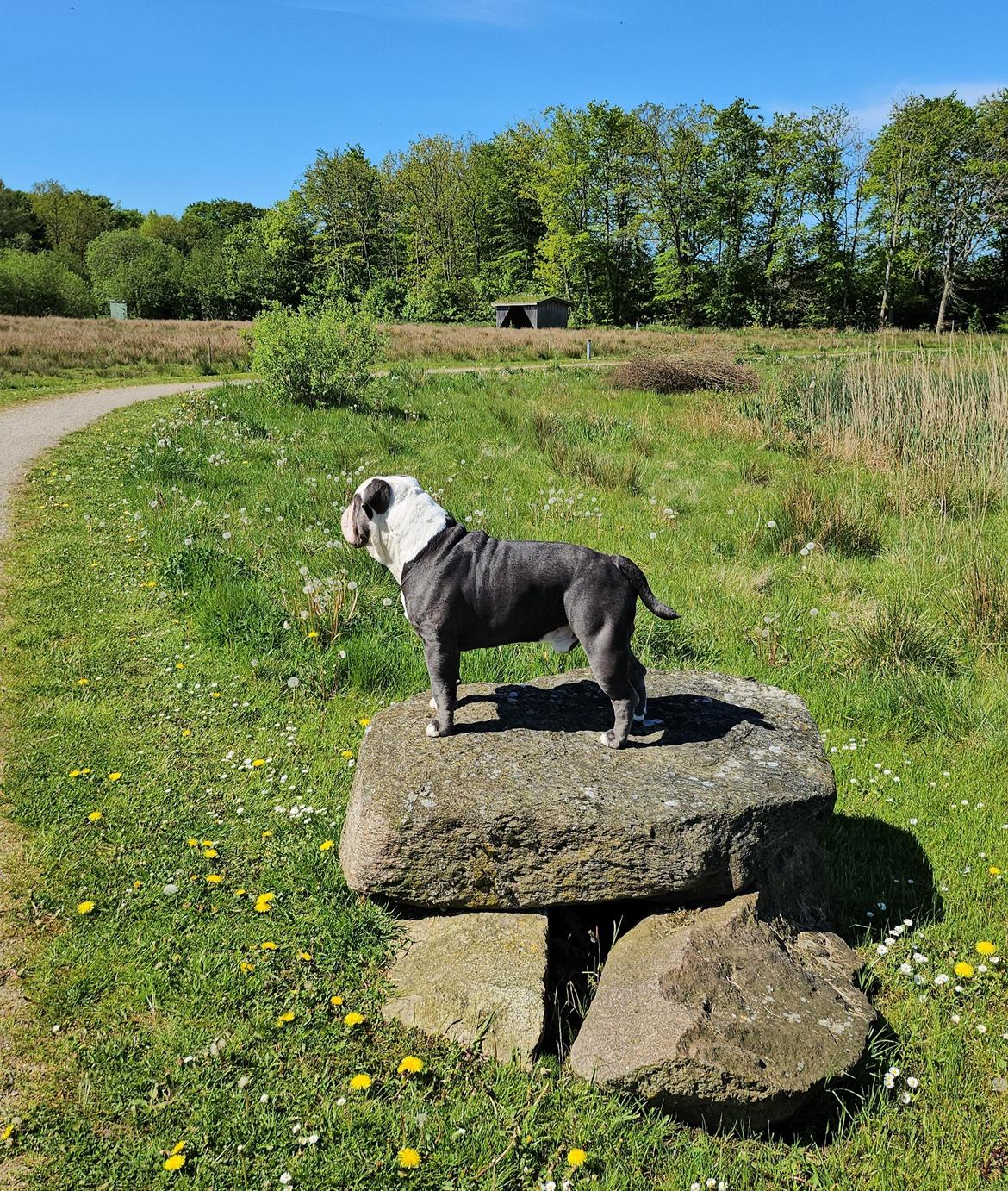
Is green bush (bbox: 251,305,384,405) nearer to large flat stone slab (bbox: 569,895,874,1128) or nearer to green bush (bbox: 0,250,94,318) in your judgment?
large flat stone slab (bbox: 569,895,874,1128)

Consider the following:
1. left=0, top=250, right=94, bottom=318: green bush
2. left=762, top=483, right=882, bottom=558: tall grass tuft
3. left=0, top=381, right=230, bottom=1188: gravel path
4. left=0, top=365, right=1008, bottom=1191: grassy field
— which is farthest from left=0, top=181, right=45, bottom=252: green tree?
left=0, top=381, right=230, bottom=1188: gravel path

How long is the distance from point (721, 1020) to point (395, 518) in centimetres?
288

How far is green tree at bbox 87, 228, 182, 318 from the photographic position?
5819 cm

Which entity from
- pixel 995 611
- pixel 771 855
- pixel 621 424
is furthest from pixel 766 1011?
pixel 621 424

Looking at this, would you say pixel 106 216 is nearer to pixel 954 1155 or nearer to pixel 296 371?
pixel 296 371

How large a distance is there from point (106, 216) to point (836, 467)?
103 m

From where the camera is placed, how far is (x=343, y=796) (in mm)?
5004

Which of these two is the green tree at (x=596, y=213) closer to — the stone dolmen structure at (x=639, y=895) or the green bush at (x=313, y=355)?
the green bush at (x=313, y=355)

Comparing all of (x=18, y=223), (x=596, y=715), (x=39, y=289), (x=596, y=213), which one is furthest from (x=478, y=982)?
(x=18, y=223)

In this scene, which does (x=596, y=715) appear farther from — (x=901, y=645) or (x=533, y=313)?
(x=533, y=313)

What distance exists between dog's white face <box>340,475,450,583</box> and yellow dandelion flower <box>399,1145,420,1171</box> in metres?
2.60

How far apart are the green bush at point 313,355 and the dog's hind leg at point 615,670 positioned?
13.8m

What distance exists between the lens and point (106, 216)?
88750 millimetres

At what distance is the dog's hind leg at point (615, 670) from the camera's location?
3.77 meters
